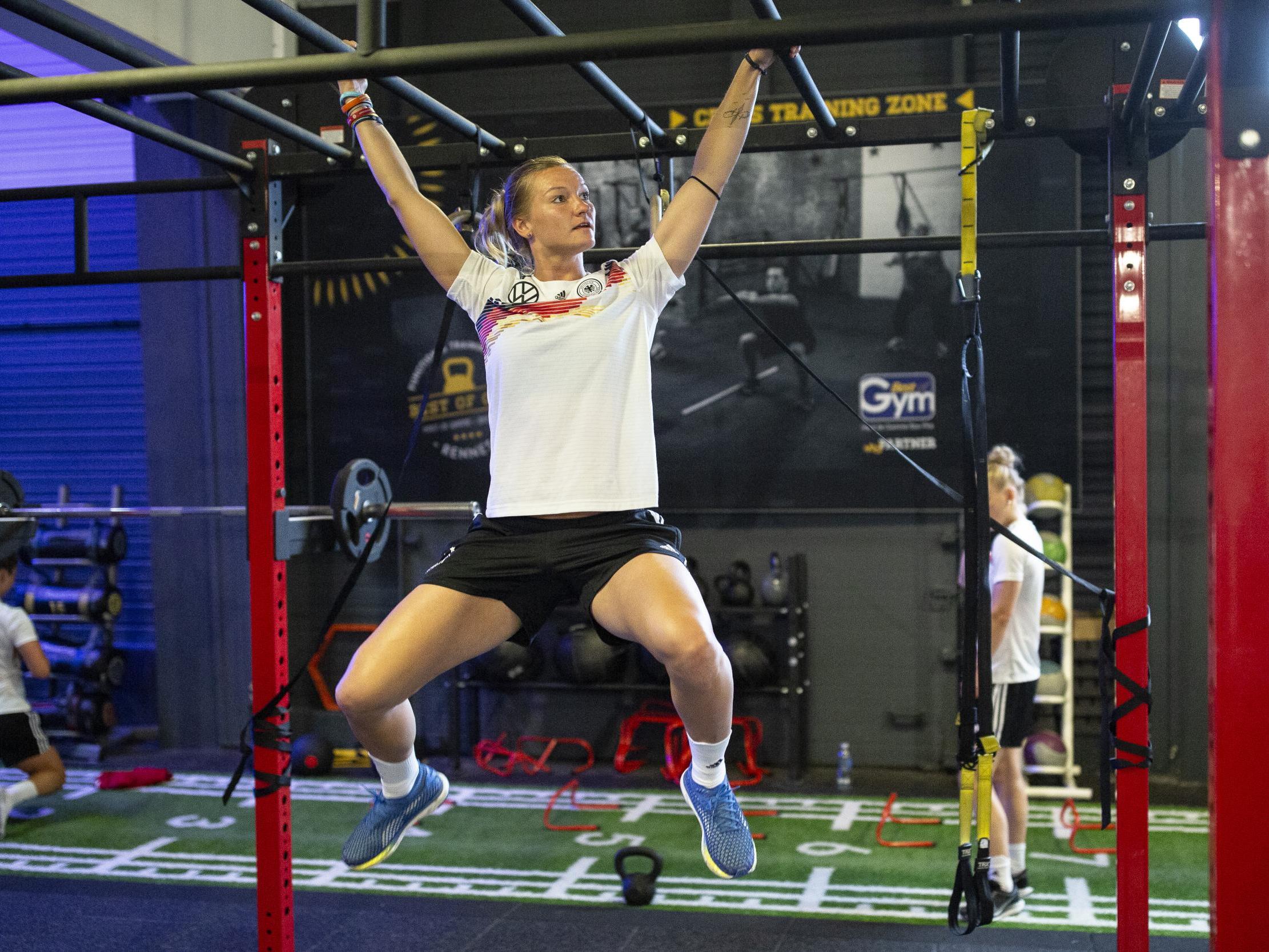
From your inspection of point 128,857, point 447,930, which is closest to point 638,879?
point 447,930

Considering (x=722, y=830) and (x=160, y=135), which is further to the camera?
(x=160, y=135)

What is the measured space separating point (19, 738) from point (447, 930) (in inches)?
97.2

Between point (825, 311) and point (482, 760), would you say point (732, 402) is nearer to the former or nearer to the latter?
point (825, 311)

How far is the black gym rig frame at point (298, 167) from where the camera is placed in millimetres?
2260

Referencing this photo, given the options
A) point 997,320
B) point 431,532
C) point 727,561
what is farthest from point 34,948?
point 997,320

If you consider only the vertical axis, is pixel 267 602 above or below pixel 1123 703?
above

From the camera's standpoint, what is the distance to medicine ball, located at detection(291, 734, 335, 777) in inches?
243

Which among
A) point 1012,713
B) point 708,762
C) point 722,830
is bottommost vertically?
point 1012,713

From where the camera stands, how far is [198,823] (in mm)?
5410

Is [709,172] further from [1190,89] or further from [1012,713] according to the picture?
[1012,713]

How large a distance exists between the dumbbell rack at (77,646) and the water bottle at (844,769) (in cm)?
397

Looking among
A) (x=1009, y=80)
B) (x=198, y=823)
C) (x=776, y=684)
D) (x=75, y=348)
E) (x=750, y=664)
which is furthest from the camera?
(x=75, y=348)

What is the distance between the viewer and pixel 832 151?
19.9ft

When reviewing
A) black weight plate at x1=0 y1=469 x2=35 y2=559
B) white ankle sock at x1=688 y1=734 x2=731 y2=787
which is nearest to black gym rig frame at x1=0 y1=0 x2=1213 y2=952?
white ankle sock at x1=688 y1=734 x2=731 y2=787
